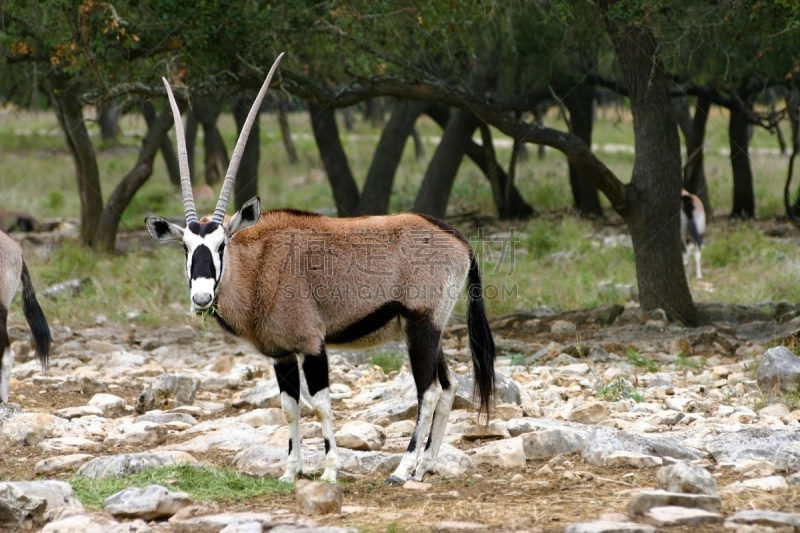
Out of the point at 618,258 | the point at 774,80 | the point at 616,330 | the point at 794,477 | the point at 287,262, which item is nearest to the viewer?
the point at 794,477

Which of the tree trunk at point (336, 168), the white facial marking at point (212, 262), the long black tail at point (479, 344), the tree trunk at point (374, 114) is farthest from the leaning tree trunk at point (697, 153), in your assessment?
the tree trunk at point (374, 114)

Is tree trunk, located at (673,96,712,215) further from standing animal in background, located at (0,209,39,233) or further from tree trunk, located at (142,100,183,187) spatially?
standing animal in background, located at (0,209,39,233)

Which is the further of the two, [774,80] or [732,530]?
[774,80]

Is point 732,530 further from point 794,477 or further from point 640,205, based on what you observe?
point 640,205

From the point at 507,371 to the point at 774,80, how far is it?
10709 millimetres

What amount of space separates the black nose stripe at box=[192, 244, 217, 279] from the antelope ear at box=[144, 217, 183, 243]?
0.88 ft

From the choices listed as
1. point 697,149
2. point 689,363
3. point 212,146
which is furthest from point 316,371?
point 212,146

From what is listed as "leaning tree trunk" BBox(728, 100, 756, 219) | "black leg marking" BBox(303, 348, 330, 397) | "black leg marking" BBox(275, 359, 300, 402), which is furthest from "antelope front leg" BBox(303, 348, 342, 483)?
"leaning tree trunk" BBox(728, 100, 756, 219)

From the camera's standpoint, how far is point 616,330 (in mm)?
11422

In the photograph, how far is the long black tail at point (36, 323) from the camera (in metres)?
9.10

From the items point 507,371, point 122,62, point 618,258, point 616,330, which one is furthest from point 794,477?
point 618,258

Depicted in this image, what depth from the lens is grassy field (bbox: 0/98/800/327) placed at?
13516 millimetres

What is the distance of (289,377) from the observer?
651 centimetres

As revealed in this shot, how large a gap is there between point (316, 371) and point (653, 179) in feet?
20.6
